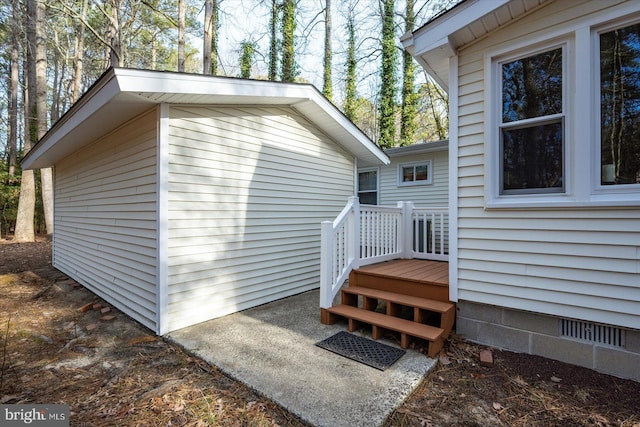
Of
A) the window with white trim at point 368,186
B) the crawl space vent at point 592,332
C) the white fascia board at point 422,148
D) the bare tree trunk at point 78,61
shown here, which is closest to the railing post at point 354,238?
the crawl space vent at point 592,332

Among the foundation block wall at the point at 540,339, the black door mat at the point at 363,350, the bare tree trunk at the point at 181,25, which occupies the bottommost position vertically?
the black door mat at the point at 363,350

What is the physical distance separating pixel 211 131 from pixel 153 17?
1314cm

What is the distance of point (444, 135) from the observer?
624 inches

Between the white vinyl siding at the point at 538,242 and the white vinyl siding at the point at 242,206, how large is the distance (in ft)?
8.88

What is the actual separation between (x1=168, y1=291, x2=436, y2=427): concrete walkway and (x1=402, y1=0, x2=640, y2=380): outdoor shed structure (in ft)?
3.71

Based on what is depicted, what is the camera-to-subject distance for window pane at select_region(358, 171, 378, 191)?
1015 centimetres

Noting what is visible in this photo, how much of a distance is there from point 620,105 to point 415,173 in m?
6.86

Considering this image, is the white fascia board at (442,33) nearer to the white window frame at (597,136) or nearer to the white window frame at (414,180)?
the white window frame at (597,136)

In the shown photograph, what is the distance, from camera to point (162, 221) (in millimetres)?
3365

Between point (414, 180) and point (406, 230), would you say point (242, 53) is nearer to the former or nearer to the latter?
point (414, 180)

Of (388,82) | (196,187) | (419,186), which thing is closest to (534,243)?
(196,187)

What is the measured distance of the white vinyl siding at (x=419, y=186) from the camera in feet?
28.2

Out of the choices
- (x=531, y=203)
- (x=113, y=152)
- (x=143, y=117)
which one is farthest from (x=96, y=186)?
(x=531, y=203)

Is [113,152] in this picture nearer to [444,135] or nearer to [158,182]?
[158,182]
